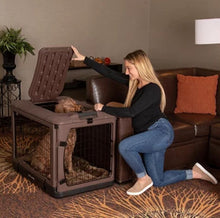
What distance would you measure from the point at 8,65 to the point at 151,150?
2.20 metres

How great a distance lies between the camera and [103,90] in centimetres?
401

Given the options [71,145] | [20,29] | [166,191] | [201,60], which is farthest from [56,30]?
[166,191]

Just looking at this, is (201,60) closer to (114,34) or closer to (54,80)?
(114,34)

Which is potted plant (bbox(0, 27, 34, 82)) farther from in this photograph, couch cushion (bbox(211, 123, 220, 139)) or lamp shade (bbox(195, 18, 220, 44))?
couch cushion (bbox(211, 123, 220, 139))

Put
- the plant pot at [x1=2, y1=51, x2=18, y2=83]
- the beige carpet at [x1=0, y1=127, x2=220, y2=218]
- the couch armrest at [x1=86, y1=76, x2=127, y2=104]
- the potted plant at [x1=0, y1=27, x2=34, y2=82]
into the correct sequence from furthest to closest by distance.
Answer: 1. the plant pot at [x1=2, y1=51, x2=18, y2=83]
2. the potted plant at [x1=0, y1=27, x2=34, y2=82]
3. the couch armrest at [x1=86, y1=76, x2=127, y2=104]
4. the beige carpet at [x1=0, y1=127, x2=220, y2=218]

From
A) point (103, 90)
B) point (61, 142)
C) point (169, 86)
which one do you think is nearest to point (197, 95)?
point (169, 86)

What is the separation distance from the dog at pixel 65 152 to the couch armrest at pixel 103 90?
0.40 m

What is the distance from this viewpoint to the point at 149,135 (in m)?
3.33

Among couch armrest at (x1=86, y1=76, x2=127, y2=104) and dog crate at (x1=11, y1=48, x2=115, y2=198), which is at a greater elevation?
couch armrest at (x1=86, y1=76, x2=127, y2=104)

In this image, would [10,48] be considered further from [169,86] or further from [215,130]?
[215,130]

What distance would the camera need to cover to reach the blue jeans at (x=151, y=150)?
10.9 ft

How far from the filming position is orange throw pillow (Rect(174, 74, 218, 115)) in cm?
443

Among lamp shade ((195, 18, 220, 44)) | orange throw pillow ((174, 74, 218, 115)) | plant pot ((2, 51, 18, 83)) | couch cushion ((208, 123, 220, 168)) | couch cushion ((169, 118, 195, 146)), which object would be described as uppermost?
lamp shade ((195, 18, 220, 44))

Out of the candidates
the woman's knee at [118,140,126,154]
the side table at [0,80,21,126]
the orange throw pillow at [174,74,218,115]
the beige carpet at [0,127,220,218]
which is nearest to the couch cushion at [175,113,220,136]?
the orange throw pillow at [174,74,218,115]
